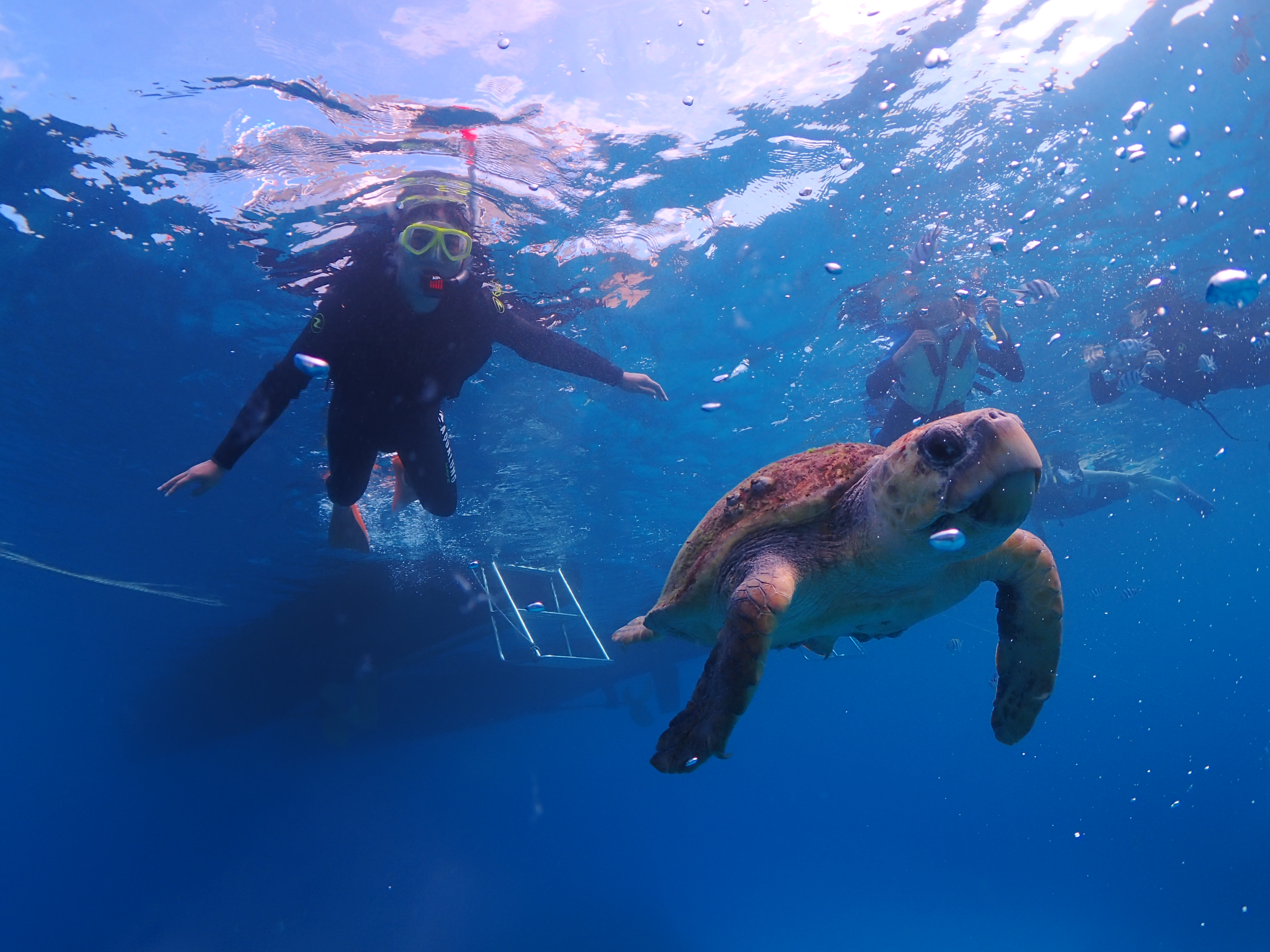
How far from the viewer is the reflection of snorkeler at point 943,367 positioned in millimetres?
8438

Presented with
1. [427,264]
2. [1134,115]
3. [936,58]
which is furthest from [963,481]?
[1134,115]

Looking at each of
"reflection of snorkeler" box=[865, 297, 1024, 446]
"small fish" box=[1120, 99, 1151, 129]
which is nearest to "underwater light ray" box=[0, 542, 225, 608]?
"reflection of snorkeler" box=[865, 297, 1024, 446]

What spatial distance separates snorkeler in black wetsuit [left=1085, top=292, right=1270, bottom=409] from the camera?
10.8 meters

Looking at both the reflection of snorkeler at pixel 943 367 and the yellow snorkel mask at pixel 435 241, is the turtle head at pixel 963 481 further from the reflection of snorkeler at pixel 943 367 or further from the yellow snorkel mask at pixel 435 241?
the reflection of snorkeler at pixel 943 367

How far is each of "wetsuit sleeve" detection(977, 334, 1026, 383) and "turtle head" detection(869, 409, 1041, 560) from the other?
7656 mm

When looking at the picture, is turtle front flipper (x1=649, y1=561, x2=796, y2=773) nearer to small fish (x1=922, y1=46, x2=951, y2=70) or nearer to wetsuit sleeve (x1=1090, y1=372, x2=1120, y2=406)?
small fish (x1=922, y1=46, x2=951, y2=70)

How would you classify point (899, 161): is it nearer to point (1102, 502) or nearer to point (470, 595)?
point (470, 595)

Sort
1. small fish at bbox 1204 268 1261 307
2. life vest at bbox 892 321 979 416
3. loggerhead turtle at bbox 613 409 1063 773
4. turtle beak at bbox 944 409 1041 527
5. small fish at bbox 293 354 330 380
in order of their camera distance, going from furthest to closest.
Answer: life vest at bbox 892 321 979 416, small fish at bbox 293 354 330 380, small fish at bbox 1204 268 1261 307, loggerhead turtle at bbox 613 409 1063 773, turtle beak at bbox 944 409 1041 527

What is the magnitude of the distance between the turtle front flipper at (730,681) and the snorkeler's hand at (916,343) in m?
7.89

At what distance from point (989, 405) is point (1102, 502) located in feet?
24.2

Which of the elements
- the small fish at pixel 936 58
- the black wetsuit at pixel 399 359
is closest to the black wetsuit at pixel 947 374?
the small fish at pixel 936 58

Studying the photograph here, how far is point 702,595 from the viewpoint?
3146 millimetres

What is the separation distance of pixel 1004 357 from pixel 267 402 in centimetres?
949

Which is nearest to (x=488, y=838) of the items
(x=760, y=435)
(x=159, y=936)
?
(x=159, y=936)
